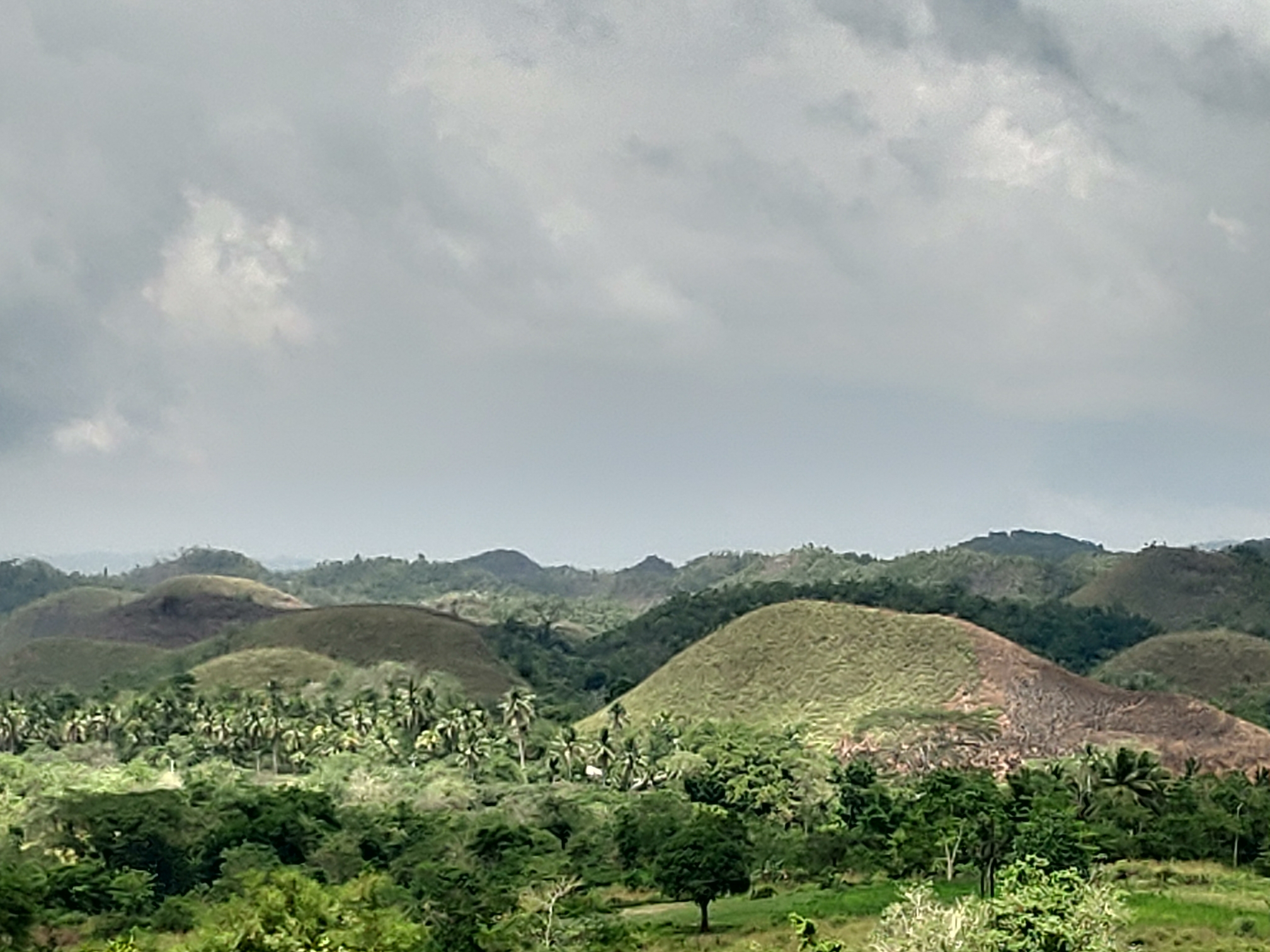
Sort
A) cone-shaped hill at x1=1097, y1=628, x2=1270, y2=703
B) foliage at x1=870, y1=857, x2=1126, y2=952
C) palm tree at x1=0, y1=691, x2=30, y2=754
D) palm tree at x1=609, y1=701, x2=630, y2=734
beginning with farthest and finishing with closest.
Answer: cone-shaped hill at x1=1097, y1=628, x2=1270, y2=703, palm tree at x1=0, y1=691, x2=30, y2=754, palm tree at x1=609, y1=701, x2=630, y2=734, foliage at x1=870, y1=857, x2=1126, y2=952

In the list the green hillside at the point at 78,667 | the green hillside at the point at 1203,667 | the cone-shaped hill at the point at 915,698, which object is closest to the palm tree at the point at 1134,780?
the cone-shaped hill at the point at 915,698

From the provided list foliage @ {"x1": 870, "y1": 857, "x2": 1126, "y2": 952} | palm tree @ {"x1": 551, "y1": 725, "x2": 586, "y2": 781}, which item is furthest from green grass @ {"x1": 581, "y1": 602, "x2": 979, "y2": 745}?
foliage @ {"x1": 870, "y1": 857, "x2": 1126, "y2": 952}

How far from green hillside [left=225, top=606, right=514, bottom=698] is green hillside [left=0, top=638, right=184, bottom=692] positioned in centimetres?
1132

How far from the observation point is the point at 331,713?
126 metres

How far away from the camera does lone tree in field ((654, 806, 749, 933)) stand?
64.8 metres

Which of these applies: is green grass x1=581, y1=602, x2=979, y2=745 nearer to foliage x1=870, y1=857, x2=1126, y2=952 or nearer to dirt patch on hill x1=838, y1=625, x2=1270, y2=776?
dirt patch on hill x1=838, y1=625, x2=1270, y2=776

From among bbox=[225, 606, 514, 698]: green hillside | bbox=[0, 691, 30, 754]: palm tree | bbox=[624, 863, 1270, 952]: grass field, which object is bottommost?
bbox=[624, 863, 1270, 952]: grass field

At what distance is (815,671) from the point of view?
13412 centimetres

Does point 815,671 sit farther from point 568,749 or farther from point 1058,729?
point 568,749

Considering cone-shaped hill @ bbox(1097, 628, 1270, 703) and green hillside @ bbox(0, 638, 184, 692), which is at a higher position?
cone-shaped hill @ bbox(1097, 628, 1270, 703)

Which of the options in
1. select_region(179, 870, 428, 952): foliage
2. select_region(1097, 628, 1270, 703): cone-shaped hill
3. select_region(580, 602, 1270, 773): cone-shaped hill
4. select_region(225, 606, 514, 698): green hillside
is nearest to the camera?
select_region(179, 870, 428, 952): foliage

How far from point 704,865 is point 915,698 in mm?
63943

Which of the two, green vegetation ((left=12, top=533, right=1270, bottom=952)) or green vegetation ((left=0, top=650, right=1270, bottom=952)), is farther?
green vegetation ((left=12, top=533, right=1270, bottom=952))

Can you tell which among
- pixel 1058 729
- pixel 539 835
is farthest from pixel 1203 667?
pixel 539 835
